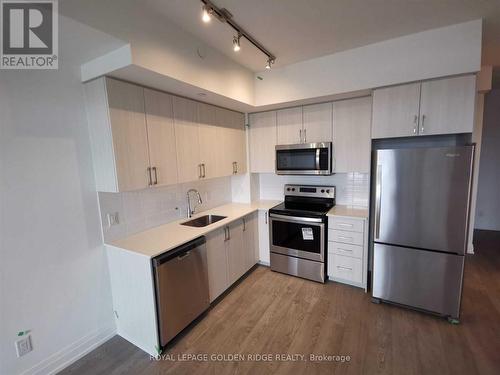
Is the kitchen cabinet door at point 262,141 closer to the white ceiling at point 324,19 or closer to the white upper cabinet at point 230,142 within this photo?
the white upper cabinet at point 230,142

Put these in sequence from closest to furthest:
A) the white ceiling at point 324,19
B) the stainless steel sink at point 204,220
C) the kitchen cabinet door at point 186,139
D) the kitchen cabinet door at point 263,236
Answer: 1. the white ceiling at point 324,19
2. the kitchen cabinet door at point 186,139
3. the stainless steel sink at point 204,220
4. the kitchen cabinet door at point 263,236

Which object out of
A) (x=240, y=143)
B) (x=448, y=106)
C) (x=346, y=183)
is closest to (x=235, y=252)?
(x=240, y=143)

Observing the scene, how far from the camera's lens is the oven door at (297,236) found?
9.39 ft

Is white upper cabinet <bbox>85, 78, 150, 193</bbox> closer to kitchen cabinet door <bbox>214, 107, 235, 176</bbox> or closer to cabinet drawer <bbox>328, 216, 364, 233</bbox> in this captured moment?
kitchen cabinet door <bbox>214, 107, 235, 176</bbox>

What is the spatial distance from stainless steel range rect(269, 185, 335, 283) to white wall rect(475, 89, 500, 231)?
364 cm

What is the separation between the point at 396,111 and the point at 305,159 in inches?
44.0

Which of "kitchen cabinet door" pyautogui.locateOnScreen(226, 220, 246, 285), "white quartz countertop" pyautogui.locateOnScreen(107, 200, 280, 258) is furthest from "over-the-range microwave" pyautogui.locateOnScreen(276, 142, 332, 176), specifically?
"kitchen cabinet door" pyautogui.locateOnScreen(226, 220, 246, 285)

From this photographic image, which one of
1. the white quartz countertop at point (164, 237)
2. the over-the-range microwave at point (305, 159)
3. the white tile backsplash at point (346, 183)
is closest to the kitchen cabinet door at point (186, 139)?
the white quartz countertop at point (164, 237)

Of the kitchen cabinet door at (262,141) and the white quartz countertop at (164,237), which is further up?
the kitchen cabinet door at (262,141)

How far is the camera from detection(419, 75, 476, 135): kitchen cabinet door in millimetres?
2105

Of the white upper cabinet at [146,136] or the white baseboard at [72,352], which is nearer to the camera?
the white baseboard at [72,352]

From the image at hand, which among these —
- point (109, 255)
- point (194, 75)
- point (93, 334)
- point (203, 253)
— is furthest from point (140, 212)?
point (194, 75)

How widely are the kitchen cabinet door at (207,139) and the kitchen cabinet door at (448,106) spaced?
2195 mm

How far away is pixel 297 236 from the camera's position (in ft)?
9.93
